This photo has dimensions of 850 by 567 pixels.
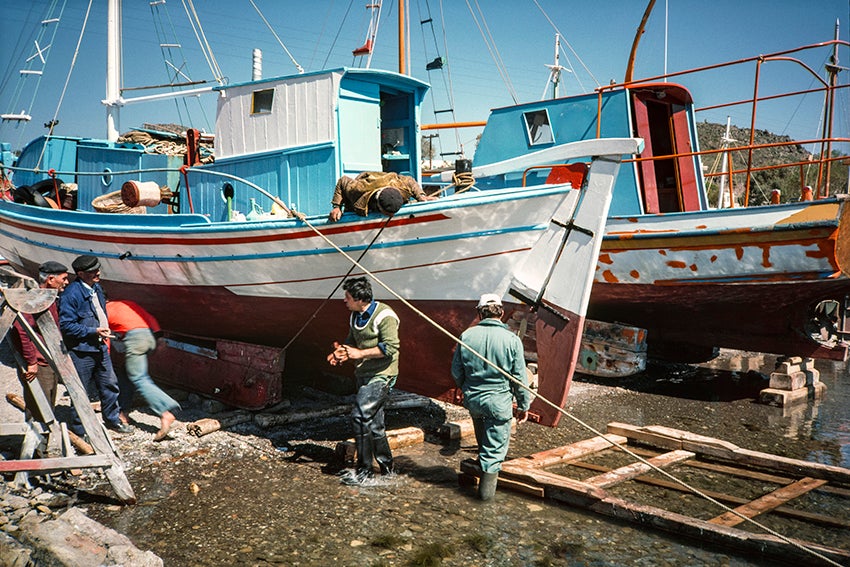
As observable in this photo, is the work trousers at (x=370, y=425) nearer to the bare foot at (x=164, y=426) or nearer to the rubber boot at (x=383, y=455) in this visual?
the rubber boot at (x=383, y=455)

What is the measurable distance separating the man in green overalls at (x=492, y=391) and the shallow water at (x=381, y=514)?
13.7 inches

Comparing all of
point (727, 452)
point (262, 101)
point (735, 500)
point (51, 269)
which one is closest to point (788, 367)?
point (727, 452)

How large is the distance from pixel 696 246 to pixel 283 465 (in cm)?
627

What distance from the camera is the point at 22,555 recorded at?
12.7ft

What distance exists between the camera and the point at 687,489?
5297mm

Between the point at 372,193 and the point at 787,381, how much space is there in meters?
6.71

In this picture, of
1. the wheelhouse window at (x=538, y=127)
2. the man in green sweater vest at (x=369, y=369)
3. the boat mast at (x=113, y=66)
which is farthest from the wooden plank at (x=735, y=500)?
the boat mast at (x=113, y=66)

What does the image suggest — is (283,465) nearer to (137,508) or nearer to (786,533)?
(137,508)

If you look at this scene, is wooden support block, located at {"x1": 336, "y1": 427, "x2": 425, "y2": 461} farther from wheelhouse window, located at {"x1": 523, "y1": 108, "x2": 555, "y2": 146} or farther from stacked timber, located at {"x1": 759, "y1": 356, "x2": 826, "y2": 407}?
wheelhouse window, located at {"x1": 523, "y1": 108, "x2": 555, "y2": 146}

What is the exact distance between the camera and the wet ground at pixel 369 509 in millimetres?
4434

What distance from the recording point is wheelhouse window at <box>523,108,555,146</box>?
11.0 metres

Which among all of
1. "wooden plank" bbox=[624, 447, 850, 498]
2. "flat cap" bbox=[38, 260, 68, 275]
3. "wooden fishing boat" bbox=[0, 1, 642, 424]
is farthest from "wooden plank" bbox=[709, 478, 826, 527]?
"flat cap" bbox=[38, 260, 68, 275]

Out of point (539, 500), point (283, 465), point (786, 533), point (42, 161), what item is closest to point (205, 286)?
point (283, 465)

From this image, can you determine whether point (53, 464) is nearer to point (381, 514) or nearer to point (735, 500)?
point (381, 514)
